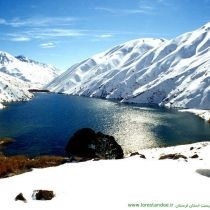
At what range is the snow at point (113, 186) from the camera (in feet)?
78.7

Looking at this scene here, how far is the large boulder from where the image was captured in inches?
2490

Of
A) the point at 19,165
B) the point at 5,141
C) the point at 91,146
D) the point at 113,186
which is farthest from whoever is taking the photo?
the point at 5,141

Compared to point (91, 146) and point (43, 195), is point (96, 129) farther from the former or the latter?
point (43, 195)

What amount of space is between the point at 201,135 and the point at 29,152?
210 feet

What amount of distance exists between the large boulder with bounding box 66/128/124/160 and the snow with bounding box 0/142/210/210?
95.3 feet

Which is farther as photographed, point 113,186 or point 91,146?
point 91,146

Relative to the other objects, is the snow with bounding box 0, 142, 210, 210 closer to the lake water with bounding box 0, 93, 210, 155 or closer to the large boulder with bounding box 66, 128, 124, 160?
the large boulder with bounding box 66, 128, 124, 160

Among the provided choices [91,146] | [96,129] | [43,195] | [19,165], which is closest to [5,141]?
[96,129]

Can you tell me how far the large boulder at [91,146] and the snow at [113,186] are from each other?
29.1m

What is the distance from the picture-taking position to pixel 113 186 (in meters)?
26.7

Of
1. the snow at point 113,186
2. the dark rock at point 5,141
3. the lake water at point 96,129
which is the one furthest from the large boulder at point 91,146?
the dark rock at point 5,141

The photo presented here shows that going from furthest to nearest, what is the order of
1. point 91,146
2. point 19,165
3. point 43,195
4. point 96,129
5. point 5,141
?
point 96,129
point 5,141
point 91,146
point 19,165
point 43,195

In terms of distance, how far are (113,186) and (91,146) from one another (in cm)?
3761

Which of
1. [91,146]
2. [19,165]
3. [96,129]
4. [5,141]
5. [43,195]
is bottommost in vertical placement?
[96,129]
